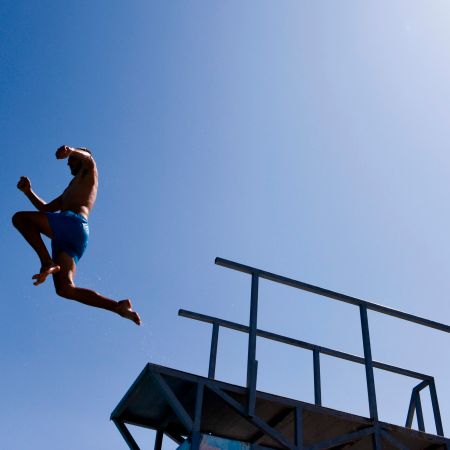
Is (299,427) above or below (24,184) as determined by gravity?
below

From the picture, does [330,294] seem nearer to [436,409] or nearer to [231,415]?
[231,415]

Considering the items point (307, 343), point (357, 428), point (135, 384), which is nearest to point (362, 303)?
point (307, 343)

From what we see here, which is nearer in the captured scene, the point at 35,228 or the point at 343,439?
the point at 35,228

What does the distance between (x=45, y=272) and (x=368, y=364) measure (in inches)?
→ 200

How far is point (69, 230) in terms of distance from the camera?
4.93m

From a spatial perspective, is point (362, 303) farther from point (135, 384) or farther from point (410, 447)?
point (135, 384)

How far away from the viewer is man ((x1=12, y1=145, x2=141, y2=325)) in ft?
15.5

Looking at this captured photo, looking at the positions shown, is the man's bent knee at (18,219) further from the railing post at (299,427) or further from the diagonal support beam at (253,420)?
the railing post at (299,427)

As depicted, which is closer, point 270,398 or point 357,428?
point 270,398

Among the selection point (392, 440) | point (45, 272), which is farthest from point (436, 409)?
point (45, 272)

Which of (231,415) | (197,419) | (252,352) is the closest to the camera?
(197,419)

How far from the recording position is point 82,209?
205 inches

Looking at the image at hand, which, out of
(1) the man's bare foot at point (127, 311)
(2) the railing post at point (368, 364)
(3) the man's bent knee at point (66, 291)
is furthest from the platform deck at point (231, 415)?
(3) the man's bent knee at point (66, 291)

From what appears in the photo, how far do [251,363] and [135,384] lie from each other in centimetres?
142
